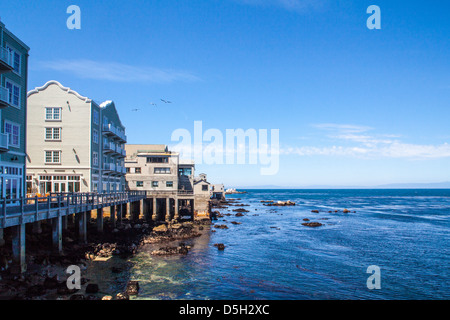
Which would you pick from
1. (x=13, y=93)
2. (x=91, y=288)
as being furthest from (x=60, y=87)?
(x=91, y=288)

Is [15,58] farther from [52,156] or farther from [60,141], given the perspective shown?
[52,156]

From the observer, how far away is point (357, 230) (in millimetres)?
56188

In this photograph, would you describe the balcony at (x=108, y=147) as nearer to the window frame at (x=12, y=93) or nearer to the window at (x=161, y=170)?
the window at (x=161, y=170)

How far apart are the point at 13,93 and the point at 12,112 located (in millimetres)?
1571

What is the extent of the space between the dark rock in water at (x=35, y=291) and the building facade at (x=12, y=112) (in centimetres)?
873

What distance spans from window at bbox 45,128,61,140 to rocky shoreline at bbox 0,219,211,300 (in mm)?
11837

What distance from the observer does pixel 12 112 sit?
27594mm

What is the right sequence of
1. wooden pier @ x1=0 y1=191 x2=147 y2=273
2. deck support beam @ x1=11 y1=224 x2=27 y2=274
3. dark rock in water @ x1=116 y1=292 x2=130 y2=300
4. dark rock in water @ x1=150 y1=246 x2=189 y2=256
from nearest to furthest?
1. dark rock in water @ x1=116 y1=292 x2=130 y2=300
2. wooden pier @ x1=0 y1=191 x2=147 y2=273
3. deck support beam @ x1=11 y1=224 x2=27 y2=274
4. dark rock in water @ x1=150 y1=246 x2=189 y2=256

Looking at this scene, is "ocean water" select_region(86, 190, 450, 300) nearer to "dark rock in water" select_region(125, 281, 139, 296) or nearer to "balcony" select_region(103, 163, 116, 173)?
"dark rock in water" select_region(125, 281, 139, 296)

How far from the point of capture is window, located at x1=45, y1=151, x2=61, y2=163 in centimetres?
4184

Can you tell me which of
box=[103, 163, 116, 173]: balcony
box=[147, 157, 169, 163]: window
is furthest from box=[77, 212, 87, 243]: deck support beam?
box=[147, 157, 169, 163]: window

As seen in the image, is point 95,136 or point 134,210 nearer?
point 95,136

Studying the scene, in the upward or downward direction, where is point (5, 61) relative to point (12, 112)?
upward
